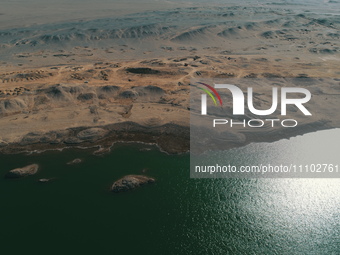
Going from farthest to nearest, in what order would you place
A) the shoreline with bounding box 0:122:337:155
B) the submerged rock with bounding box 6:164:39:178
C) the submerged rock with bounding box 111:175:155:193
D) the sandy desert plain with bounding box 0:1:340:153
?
the sandy desert plain with bounding box 0:1:340:153 < the shoreline with bounding box 0:122:337:155 < the submerged rock with bounding box 6:164:39:178 < the submerged rock with bounding box 111:175:155:193

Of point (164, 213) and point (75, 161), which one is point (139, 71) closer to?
point (75, 161)

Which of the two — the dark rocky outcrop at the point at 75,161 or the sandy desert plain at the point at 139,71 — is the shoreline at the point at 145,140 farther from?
the dark rocky outcrop at the point at 75,161

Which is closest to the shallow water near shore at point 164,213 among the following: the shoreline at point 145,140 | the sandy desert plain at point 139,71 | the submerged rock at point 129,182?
the submerged rock at point 129,182

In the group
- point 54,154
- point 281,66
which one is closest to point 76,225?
point 54,154

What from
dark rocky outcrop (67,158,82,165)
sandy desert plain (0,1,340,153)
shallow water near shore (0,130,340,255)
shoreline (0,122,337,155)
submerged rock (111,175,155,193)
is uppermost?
sandy desert plain (0,1,340,153)

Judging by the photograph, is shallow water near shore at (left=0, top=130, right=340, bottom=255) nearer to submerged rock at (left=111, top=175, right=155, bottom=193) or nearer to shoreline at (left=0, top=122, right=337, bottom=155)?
submerged rock at (left=111, top=175, right=155, bottom=193)

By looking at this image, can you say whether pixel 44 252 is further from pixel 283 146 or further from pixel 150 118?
pixel 283 146

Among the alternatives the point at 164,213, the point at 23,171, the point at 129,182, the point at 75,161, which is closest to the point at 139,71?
the point at 75,161

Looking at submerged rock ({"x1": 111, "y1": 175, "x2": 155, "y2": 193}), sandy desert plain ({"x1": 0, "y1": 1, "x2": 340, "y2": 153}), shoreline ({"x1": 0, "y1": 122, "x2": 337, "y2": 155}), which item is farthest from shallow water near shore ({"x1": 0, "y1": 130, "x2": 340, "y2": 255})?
sandy desert plain ({"x1": 0, "y1": 1, "x2": 340, "y2": 153})
